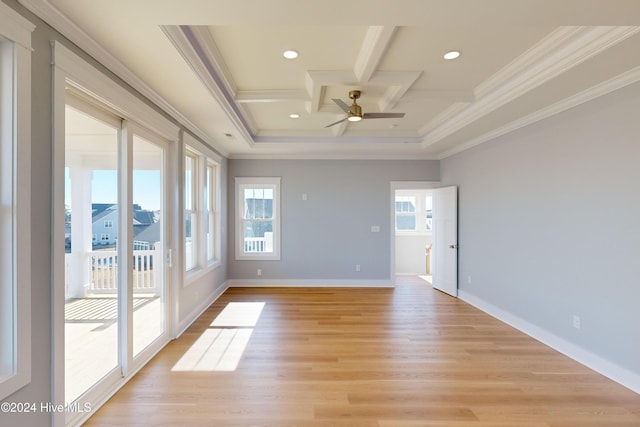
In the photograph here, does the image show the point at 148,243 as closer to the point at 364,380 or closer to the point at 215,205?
the point at 215,205

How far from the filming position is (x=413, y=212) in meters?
7.55

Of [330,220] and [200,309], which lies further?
[330,220]

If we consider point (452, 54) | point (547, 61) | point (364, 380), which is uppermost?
point (452, 54)

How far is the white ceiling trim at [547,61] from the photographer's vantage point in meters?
2.00

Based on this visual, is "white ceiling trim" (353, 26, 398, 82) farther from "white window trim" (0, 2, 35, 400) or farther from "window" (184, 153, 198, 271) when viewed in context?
"window" (184, 153, 198, 271)

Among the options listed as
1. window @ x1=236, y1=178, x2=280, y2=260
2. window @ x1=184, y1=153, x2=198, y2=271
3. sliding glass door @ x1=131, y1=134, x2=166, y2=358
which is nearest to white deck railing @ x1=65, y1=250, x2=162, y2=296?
sliding glass door @ x1=131, y1=134, x2=166, y2=358

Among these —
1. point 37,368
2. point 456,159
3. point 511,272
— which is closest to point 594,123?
point 511,272

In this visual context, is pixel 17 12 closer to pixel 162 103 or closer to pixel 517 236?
pixel 162 103

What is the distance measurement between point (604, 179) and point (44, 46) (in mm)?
4281

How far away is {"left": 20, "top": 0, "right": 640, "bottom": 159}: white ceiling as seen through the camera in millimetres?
1640

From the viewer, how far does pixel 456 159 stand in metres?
5.23

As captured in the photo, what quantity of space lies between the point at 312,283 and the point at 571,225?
4085 mm

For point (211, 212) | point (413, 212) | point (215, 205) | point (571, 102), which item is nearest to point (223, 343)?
point (211, 212)

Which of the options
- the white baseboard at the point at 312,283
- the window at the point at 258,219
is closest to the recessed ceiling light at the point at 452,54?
the window at the point at 258,219
